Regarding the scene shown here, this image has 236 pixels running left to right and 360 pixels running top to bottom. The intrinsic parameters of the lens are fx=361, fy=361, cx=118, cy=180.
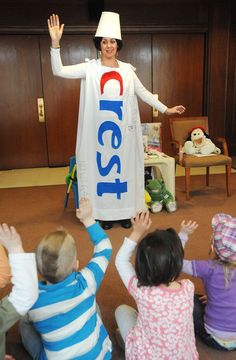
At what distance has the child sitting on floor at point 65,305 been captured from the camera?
1156mm

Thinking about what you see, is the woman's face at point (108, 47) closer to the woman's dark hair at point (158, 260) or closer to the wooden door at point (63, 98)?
the woman's dark hair at point (158, 260)

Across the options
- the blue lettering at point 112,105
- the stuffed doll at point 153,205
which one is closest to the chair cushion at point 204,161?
the stuffed doll at point 153,205

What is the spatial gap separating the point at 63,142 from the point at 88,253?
3174 mm

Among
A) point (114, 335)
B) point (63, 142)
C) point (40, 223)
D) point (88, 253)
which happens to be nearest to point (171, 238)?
point (114, 335)

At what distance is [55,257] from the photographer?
3.78ft

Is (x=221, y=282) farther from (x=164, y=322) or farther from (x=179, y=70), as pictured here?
(x=179, y=70)

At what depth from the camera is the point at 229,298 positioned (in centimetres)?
144

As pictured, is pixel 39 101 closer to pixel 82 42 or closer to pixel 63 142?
pixel 63 142

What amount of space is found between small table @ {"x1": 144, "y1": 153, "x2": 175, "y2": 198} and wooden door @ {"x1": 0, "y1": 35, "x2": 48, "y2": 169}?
97.4 inches

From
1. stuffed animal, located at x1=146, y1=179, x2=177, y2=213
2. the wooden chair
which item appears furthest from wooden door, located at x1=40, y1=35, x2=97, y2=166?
stuffed animal, located at x1=146, y1=179, x2=177, y2=213

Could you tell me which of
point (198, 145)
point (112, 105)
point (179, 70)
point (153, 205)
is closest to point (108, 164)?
point (112, 105)

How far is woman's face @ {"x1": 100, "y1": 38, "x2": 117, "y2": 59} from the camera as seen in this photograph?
2.75m

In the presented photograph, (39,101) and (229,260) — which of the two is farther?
(39,101)

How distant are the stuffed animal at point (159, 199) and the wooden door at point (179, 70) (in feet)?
7.73
